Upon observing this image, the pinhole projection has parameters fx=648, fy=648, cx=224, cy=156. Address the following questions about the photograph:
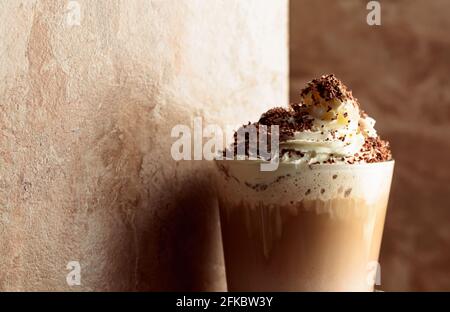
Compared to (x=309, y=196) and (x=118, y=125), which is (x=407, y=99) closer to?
(x=309, y=196)

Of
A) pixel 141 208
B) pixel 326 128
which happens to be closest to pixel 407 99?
pixel 326 128

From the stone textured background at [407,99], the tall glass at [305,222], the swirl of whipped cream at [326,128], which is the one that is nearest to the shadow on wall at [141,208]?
the tall glass at [305,222]

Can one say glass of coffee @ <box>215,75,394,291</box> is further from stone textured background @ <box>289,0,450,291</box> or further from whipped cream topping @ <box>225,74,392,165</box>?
stone textured background @ <box>289,0,450,291</box>

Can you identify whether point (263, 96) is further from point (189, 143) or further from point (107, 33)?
point (107, 33)

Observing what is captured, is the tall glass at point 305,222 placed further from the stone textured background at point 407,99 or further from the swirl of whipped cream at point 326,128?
the stone textured background at point 407,99
